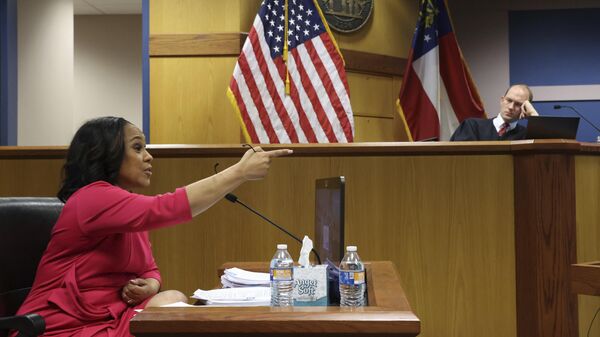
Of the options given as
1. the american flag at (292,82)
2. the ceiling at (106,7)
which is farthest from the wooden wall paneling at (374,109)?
the ceiling at (106,7)

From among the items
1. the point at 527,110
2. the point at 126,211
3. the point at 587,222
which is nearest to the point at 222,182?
the point at 126,211

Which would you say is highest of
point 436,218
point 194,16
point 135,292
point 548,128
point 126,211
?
point 194,16

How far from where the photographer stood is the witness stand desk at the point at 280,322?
1.29 meters

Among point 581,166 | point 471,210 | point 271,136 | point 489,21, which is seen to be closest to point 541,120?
point 581,166

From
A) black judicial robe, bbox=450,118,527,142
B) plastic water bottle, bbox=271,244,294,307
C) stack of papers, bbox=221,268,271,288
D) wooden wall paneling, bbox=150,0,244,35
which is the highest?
wooden wall paneling, bbox=150,0,244,35

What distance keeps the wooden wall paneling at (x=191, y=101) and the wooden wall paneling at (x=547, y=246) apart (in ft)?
7.79

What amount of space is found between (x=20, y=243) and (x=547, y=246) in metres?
2.04

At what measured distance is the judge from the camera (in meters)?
4.78

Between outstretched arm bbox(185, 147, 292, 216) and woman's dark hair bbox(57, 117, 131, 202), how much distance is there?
0.30 metres

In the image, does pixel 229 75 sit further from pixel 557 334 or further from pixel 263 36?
pixel 557 334

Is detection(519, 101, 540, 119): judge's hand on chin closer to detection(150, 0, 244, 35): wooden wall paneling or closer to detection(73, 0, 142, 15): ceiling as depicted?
detection(150, 0, 244, 35): wooden wall paneling

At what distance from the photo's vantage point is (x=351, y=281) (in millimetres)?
1526

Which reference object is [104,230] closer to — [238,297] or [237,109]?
[238,297]

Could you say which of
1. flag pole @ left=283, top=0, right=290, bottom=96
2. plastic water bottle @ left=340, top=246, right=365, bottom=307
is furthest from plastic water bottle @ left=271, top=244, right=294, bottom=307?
flag pole @ left=283, top=0, right=290, bottom=96
